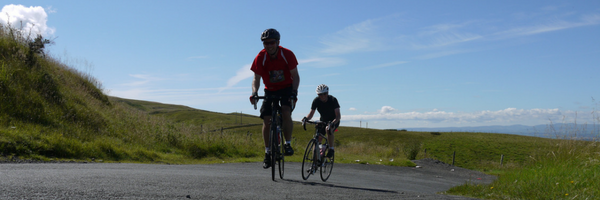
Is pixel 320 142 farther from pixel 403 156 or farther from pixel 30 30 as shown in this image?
pixel 403 156

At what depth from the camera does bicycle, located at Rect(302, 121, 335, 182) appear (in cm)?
805

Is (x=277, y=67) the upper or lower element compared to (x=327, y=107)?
upper

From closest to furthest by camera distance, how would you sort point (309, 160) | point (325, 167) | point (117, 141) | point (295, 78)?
point (295, 78)
point (309, 160)
point (325, 167)
point (117, 141)

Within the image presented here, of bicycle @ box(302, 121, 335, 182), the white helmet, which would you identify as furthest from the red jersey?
the white helmet

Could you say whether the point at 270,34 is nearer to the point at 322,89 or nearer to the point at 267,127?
the point at 267,127

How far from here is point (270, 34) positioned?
250 inches

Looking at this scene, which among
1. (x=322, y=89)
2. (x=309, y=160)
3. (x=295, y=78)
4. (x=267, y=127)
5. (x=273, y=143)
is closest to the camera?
(x=295, y=78)

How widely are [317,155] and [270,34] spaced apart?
9.49 ft

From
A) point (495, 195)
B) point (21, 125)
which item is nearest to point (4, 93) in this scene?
point (21, 125)

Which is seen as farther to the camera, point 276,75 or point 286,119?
point 286,119

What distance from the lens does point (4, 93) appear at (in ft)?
44.6

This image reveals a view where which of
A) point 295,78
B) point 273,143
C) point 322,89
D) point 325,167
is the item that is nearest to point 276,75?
point 295,78

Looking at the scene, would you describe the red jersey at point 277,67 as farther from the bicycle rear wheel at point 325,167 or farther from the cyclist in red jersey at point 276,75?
the bicycle rear wheel at point 325,167

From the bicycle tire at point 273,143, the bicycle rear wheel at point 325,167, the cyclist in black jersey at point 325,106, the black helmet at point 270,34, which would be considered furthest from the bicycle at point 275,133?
the cyclist in black jersey at point 325,106
